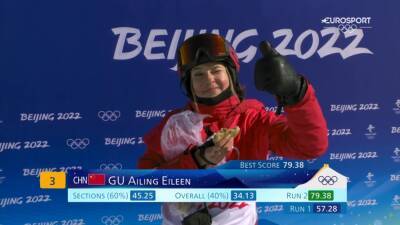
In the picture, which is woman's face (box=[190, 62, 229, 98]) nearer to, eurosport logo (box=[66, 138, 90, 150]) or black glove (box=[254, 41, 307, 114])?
black glove (box=[254, 41, 307, 114])

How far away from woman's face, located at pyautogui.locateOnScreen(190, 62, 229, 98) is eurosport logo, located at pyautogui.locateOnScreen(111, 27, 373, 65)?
44cm

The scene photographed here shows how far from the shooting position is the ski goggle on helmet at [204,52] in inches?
84.3

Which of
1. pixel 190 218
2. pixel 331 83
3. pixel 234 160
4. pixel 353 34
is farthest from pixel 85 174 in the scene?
pixel 353 34

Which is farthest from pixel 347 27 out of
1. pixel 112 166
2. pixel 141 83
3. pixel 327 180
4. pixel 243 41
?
pixel 112 166

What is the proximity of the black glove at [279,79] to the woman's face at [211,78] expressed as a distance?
0.33 meters

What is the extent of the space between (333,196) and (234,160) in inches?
20.3

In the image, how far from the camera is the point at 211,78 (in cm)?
216

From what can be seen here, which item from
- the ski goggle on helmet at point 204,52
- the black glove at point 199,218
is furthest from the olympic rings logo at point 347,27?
the black glove at point 199,218

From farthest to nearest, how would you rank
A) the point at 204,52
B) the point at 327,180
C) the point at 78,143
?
the point at 78,143
the point at 327,180
the point at 204,52

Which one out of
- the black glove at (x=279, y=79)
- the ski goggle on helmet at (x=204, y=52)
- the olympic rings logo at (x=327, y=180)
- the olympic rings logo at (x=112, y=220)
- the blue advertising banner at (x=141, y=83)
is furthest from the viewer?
the olympic rings logo at (x=112, y=220)

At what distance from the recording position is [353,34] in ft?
8.66

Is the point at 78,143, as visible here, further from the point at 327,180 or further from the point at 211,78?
the point at 327,180

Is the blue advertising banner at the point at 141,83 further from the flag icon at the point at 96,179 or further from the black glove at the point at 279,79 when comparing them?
the black glove at the point at 279,79

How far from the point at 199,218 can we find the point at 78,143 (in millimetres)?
806
